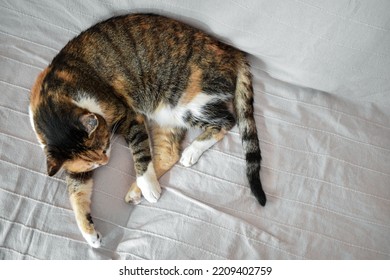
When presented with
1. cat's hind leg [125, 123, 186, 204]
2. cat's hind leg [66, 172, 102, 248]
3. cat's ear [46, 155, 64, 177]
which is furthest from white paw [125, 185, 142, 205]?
cat's ear [46, 155, 64, 177]

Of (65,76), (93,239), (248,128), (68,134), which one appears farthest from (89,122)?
(248,128)

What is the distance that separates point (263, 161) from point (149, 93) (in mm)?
491

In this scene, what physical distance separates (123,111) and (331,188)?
→ 768 millimetres

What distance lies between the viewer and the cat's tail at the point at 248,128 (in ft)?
3.59

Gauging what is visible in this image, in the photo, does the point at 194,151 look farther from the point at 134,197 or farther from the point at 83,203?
the point at 83,203

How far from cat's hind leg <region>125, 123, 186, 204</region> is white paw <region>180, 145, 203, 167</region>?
3 centimetres

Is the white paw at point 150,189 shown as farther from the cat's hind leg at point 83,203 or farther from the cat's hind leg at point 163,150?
the cat's hind leg at point 83,203

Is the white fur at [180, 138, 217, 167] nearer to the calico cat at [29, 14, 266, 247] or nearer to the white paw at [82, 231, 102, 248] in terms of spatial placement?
the calico cat at [29, 14, 266, 247]

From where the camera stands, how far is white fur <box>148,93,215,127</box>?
123 cm

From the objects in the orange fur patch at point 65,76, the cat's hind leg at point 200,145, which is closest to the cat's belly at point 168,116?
the cat's hind leg at point 200,145

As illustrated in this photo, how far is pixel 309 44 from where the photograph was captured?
110 cm

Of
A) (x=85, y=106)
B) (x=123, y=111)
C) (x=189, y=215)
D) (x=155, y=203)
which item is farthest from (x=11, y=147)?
(x=189, y=215)

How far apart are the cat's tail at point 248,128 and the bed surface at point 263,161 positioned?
4cm
